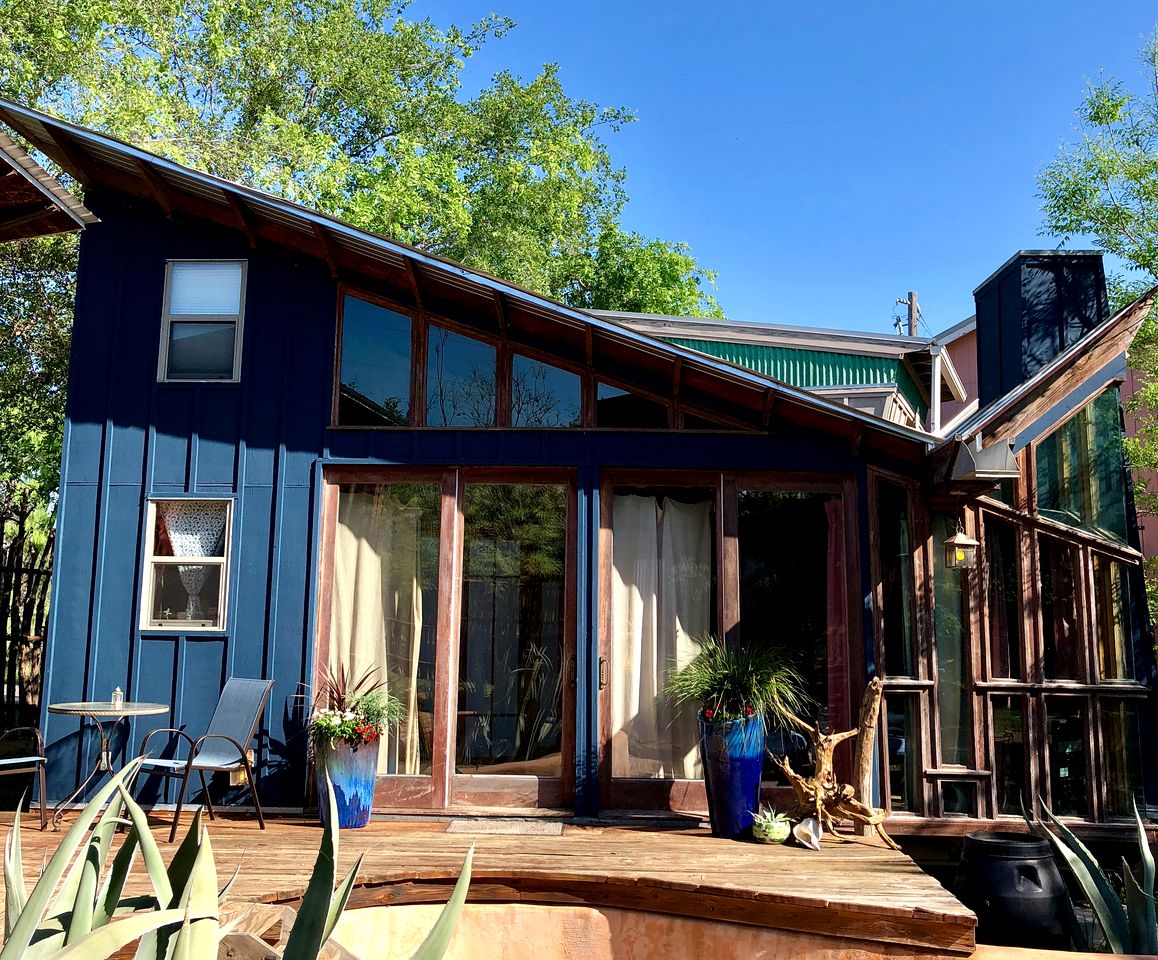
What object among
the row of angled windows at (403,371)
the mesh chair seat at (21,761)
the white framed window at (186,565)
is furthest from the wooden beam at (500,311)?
the mesh chair seat at (21,761)

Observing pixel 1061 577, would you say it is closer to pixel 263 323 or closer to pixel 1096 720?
pixel 1096 720

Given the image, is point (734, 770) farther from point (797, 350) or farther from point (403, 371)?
point (797, 350)

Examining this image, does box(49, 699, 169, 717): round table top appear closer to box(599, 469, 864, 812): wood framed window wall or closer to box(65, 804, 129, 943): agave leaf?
box(599, 469, 864, 812): wood framed window wall

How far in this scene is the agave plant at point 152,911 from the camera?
148 cm

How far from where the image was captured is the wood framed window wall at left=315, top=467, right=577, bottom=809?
685 centimetres

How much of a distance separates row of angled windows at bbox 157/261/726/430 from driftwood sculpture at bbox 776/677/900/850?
211 cm

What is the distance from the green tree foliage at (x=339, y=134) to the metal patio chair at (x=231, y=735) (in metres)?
7.14

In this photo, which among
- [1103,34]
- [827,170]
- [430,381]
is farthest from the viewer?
[827,170]

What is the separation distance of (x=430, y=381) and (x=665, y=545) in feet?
6.49

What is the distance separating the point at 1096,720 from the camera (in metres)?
6.86

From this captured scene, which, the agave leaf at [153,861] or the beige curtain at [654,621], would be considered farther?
the beige curtain at [654,621]

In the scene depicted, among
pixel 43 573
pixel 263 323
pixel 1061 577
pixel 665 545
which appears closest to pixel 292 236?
pixel 263 323

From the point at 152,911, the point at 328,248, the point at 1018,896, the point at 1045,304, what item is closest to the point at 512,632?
the point at 328,248

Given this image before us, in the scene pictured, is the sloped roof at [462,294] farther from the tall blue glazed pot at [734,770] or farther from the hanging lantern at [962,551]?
the tall blue glazed pot at [734,770]
